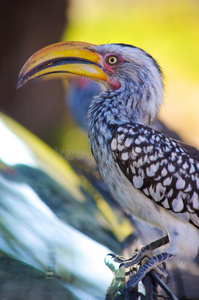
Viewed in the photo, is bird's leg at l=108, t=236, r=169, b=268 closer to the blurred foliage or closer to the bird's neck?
the bird's neck

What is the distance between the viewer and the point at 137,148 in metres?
1.65

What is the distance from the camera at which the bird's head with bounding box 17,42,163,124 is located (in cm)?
188

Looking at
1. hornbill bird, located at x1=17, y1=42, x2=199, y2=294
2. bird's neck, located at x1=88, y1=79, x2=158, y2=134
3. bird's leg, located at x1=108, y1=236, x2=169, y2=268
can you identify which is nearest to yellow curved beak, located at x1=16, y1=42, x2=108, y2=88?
A: hornbill bird, located at x1=17, y1=42, x2=199, y2=294

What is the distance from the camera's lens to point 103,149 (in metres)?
1.73

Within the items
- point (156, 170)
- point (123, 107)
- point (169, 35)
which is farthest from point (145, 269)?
point (169, 35)

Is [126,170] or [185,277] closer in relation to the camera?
[126,170]

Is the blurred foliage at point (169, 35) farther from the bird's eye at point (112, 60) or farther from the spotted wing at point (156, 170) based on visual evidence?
the spotted wing at point (156, 170)

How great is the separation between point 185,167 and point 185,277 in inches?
33.5

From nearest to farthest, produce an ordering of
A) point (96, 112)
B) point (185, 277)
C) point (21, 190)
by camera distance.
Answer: point (96, 112), point (185, 277), point (21, 190)

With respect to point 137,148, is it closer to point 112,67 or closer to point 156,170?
point 156,170

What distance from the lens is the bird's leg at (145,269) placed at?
158 centimetres

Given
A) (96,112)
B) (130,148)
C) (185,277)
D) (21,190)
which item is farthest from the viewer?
(21,190)

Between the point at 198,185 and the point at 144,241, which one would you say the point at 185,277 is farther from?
the point at 198,185

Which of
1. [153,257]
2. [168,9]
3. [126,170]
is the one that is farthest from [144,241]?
[168,9]
